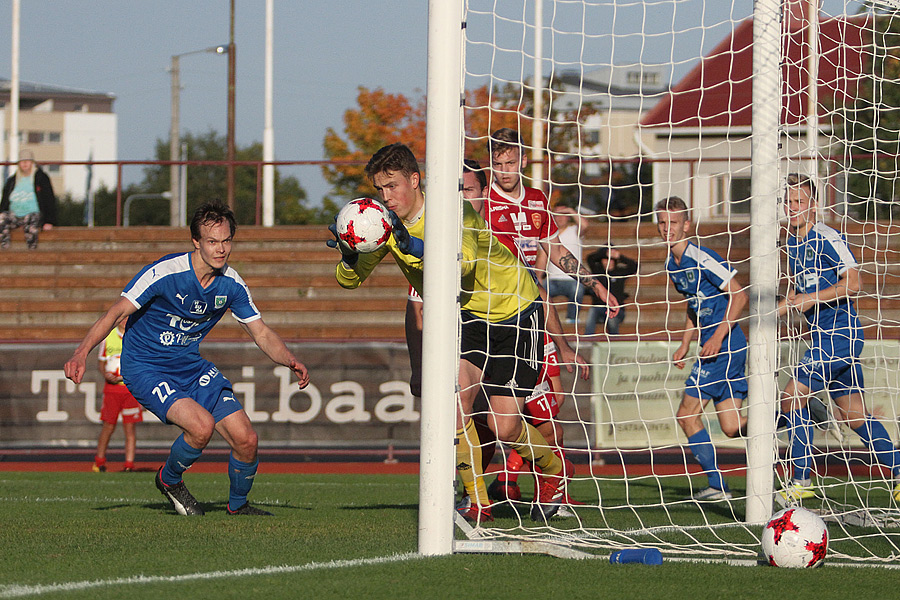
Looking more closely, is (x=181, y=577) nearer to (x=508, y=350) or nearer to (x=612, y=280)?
(x=508, y=350)

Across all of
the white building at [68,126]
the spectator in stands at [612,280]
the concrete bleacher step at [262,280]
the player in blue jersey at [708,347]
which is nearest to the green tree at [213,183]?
the white building at [68,126]

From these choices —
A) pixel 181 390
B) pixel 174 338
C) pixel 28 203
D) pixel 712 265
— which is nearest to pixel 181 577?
pixel 181 390

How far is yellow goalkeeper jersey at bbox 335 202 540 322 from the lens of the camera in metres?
4.85

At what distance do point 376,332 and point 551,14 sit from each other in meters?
11.4

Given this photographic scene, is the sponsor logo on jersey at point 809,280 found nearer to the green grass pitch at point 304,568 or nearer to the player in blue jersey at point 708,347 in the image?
the player in blue jersey at point 708,347

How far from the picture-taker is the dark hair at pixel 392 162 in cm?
511

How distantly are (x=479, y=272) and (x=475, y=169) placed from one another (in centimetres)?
56

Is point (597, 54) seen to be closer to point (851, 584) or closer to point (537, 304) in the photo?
point (537, 304)

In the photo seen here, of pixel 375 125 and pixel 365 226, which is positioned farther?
pixel 375 125

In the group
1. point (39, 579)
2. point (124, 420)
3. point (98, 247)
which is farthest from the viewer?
point (98, 247)

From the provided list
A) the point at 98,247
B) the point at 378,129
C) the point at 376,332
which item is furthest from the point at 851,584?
the point at 378,129

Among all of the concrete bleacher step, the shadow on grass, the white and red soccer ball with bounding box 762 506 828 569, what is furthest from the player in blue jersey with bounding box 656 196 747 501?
the concrete bleacher step

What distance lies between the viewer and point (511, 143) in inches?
226

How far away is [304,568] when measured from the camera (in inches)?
159
